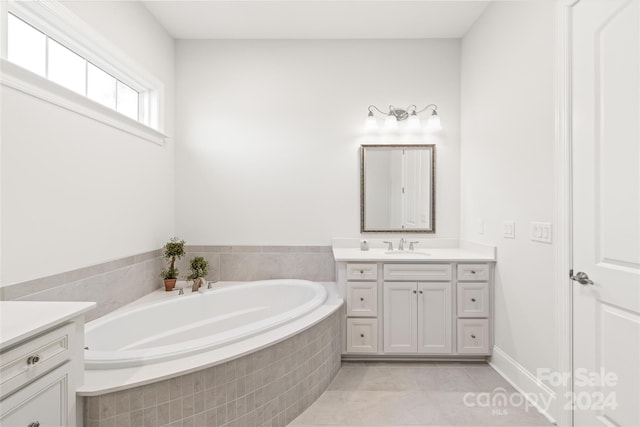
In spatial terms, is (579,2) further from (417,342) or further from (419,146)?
(417,342)

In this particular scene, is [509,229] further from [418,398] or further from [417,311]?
[418,398]

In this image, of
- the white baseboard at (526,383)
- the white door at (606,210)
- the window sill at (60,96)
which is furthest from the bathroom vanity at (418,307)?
the window sill at (60,96)

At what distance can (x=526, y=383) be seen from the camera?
2068 millimetres

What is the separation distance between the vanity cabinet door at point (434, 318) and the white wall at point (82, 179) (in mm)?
2249

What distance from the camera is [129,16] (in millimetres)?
2420

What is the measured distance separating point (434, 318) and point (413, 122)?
174 cm

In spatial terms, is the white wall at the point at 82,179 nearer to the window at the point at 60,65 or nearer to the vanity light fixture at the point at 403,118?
the window at the point at 60,65

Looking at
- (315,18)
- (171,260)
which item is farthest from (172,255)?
(315,18)

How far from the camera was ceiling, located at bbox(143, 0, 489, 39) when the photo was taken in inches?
102

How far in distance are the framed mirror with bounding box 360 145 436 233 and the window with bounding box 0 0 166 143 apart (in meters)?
1.96

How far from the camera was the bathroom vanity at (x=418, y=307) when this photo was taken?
248 centimetres

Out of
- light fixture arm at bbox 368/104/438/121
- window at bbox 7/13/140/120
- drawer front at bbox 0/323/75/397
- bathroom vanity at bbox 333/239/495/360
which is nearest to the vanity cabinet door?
bathroom vanity at bbox 333/239/495/360

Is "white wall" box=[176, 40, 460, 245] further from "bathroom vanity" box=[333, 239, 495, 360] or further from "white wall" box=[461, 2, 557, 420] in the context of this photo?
"bathroom vanity" box=[333, 239, 495, 360]

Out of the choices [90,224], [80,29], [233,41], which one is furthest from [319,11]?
Answer: [90,224]
